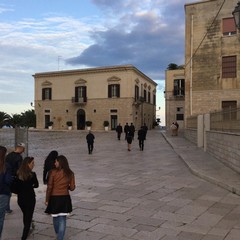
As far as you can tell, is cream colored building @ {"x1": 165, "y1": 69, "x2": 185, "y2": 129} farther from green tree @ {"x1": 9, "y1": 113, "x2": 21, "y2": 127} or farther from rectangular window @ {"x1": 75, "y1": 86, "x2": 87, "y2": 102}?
green tree @ {"x1": 9, "y1": 113, "x2": 21, "y2": 127}

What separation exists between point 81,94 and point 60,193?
5720 centimetres

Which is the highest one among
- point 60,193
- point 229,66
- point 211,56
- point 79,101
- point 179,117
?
point 211,56

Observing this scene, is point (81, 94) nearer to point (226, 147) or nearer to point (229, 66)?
point (229, 66)

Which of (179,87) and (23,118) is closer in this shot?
(179,87)

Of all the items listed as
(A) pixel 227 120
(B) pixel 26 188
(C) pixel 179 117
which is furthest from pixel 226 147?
(C) pixel 179 117

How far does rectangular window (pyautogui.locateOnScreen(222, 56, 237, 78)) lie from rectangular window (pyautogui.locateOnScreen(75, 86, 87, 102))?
3334 centimetres

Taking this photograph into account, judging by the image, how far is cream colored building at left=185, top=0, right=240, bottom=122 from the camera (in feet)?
100

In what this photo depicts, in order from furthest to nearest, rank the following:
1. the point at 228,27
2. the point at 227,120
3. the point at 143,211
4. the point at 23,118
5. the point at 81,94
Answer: the point at 23,118 → the point at 81,94 → the point at 228,27 → the point at 227,120 → the point at 143,211

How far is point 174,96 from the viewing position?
5366 centimetres

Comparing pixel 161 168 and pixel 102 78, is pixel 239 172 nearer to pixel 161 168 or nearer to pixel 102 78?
pixel 161 168

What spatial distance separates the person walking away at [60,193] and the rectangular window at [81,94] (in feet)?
185

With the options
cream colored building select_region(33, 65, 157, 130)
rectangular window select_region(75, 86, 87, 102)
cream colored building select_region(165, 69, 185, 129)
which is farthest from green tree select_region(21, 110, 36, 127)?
cream colored building select_region(165, 69, 185, 129)

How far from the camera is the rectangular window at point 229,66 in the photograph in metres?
30.6

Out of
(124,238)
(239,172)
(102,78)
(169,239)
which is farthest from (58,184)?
(102,78)
